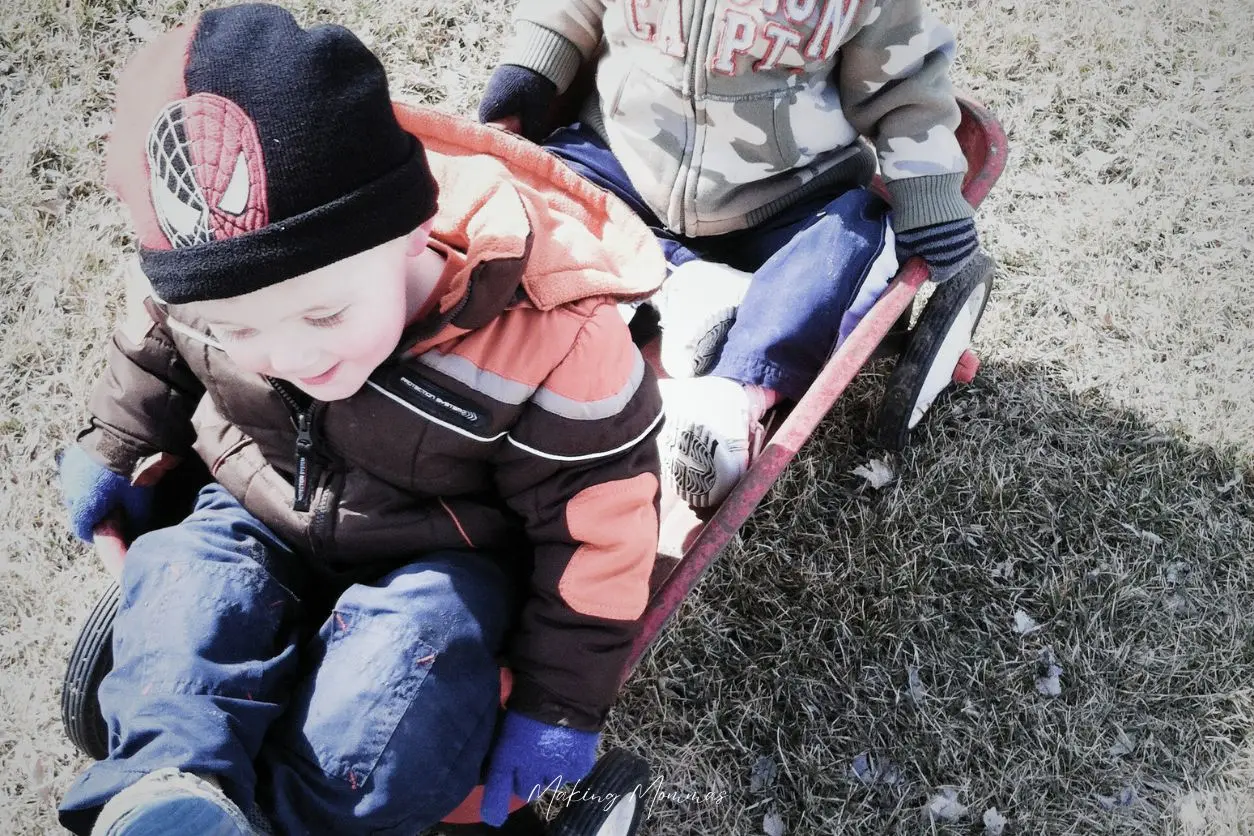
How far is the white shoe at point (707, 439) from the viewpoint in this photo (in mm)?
2270

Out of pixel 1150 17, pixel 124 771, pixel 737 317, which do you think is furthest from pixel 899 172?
pixel 1150 17

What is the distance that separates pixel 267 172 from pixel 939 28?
5.70ft

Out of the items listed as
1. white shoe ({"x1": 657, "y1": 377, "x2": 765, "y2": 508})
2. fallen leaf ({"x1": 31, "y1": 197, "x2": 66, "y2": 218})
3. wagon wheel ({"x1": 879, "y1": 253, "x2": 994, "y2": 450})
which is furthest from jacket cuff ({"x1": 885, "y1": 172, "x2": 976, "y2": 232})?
fallen leaf ({"x1": 31, "y1": 197, "x2": 66, "y2": 218})

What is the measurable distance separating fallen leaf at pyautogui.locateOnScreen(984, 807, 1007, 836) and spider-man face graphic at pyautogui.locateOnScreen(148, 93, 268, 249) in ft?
7.93

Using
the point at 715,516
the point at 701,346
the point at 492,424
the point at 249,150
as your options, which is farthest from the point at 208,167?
the point at 701,346

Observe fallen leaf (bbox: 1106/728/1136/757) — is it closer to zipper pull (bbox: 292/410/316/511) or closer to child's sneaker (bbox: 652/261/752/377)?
child's sneaker (bbox: 652/261/752/377)

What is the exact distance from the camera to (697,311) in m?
2.62

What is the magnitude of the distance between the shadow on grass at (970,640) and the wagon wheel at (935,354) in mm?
160

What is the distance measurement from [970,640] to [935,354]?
34.5 inches

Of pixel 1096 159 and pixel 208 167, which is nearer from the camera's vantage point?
pixel 208 167

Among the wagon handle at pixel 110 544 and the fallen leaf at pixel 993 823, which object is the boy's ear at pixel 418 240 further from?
the fallen leaf at pixel 993 823

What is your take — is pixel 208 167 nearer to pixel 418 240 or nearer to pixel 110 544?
pixel 418 240

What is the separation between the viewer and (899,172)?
2410 mm

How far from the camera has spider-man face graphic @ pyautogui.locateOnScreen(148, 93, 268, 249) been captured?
1.34 meters
